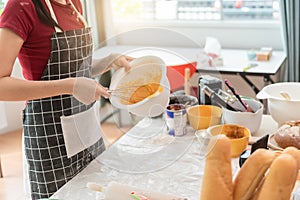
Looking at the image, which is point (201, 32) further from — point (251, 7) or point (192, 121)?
point (192, 121)

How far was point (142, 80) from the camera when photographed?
1103 mm

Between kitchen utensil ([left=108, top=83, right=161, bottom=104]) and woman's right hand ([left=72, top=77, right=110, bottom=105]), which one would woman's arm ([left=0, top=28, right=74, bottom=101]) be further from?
kitchen utensil ([left=108, top=83, right=161, bottom=104])

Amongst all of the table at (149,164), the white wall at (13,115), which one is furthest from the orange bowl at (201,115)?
the white wall at (13,115)

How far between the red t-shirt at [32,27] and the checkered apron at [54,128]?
0.03 meters

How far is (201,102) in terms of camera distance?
138 cm

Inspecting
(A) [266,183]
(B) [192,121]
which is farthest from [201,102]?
(A) [266,183]

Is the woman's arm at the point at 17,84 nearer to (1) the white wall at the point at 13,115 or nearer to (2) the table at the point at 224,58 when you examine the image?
(2) the table at the point at 224,58

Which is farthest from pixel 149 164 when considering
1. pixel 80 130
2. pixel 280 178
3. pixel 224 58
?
pixel 224 58

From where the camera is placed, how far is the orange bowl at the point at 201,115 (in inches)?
52.7

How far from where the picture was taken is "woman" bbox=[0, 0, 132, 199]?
3.81 ft

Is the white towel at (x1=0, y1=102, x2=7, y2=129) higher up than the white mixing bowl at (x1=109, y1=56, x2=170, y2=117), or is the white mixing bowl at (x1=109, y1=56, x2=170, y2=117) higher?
the white mixing bowl at (x1=109, y1=56, x2=170, y2=117)

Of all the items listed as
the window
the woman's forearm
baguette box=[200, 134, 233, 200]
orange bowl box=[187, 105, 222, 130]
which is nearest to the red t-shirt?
the woman's forearm

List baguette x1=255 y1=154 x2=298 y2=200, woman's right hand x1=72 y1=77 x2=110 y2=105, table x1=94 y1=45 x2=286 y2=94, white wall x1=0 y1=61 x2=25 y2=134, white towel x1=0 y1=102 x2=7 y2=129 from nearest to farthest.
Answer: baguette x1=255 y1=154 x2=298 y2=200
woman's right hand x1=72 y1=77 x2=110 y2=105
table x1=94 y1=45 x2=286 y2=94
white towel x1=0 y1=102 x2=7 y2=129
white wall x1=0 y1=61 x2=25 y2=134

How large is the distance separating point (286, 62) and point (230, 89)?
5.10 ft
